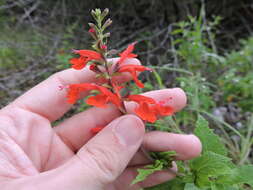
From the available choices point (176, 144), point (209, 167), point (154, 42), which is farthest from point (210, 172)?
point (154, 42)

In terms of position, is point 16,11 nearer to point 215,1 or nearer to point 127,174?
point 215,1

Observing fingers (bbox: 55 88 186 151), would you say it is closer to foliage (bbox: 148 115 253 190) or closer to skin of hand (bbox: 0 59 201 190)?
skin of hand (bbox: 0 59 201 190)


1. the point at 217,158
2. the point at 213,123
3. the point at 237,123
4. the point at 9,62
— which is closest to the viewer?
the point at 217,158

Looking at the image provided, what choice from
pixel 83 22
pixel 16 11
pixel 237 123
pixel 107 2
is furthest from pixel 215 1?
pixel 16 11

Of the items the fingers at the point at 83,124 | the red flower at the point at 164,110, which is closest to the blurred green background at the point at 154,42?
the fingers at the point at 83,124

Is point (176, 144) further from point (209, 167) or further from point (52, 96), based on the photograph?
point (52, 96)

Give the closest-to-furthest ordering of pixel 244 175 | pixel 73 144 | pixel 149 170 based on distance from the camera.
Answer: pixel 149 170
pixel 244 175
pixel 73 144

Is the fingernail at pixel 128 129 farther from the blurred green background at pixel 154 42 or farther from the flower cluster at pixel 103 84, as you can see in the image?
the blurred green background at pixel 154 42
